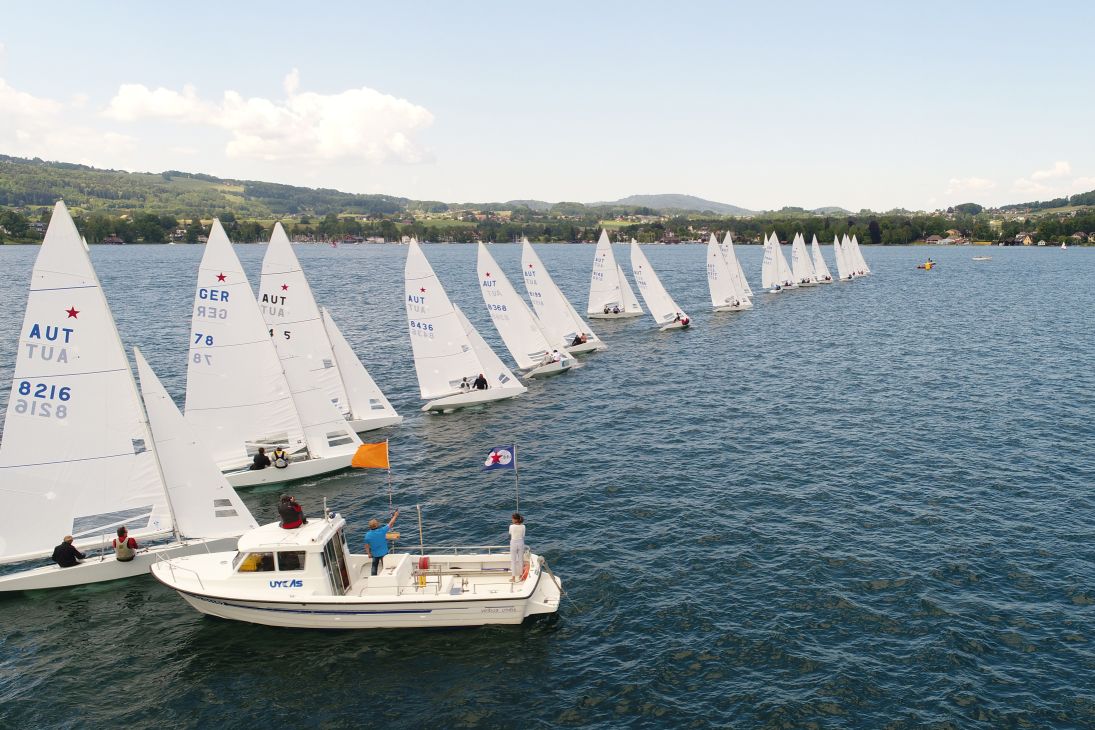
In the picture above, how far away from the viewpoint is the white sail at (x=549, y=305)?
72250 mm

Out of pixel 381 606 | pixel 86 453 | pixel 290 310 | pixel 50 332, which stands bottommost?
pixel 381 606

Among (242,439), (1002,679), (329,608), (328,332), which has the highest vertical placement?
(328,332)

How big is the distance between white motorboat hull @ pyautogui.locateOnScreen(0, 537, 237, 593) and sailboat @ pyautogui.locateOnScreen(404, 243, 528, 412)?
953 inches

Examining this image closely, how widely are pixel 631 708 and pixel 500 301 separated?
45.0 metres

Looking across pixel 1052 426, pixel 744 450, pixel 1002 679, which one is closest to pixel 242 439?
pixel 744 450

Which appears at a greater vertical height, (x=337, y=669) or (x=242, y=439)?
(x=242, y=439)

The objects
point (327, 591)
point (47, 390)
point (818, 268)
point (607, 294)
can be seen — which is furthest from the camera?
point (818, 268)

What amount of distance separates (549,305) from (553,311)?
2.67 ft

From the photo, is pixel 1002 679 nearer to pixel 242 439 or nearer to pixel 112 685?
pixel 112 685

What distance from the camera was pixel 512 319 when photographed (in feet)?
213

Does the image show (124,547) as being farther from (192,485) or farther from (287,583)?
(287,583)

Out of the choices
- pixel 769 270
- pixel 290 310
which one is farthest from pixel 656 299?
pixel 290 310

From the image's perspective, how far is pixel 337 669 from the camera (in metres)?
24.2

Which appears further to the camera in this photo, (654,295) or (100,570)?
(654,295)
